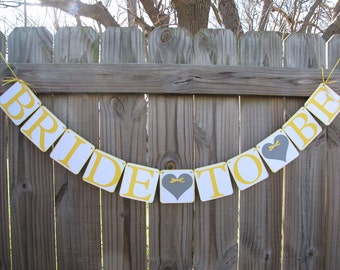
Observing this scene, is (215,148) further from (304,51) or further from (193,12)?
(193,12)

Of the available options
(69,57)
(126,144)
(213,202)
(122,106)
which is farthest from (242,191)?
(69,57)

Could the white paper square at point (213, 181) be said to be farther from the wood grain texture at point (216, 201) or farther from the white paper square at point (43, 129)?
the white paper square at point (43, 129)

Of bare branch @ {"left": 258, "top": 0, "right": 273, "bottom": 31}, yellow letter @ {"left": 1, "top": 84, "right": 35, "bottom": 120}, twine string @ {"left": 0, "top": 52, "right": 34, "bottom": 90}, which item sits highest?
bare branch @ {"left": 258, "top": 0, "right": 273, "bottom": 31}

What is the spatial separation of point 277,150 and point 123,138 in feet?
2.62

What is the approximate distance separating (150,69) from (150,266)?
102 cm

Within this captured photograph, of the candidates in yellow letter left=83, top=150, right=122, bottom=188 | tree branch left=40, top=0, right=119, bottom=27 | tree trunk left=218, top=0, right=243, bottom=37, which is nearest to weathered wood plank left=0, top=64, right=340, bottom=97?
yellow letter left=83, top=150, right=122, bottom=188

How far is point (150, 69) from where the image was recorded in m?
1.66

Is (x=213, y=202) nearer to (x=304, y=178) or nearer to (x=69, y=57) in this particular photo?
(x=304, y=178)

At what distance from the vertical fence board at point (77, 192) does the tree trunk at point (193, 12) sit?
3154mm

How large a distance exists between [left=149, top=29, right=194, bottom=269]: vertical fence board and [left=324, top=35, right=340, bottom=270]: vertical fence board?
0.77m

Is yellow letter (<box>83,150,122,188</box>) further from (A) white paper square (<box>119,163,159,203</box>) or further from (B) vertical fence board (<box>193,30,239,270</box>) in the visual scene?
(B) vertical fence board (<box>193,30,239,270</box>)

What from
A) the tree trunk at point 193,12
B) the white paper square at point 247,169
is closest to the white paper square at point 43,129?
the white paper square at point 247,169

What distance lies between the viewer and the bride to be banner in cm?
167

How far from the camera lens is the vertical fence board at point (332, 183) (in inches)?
72.3
